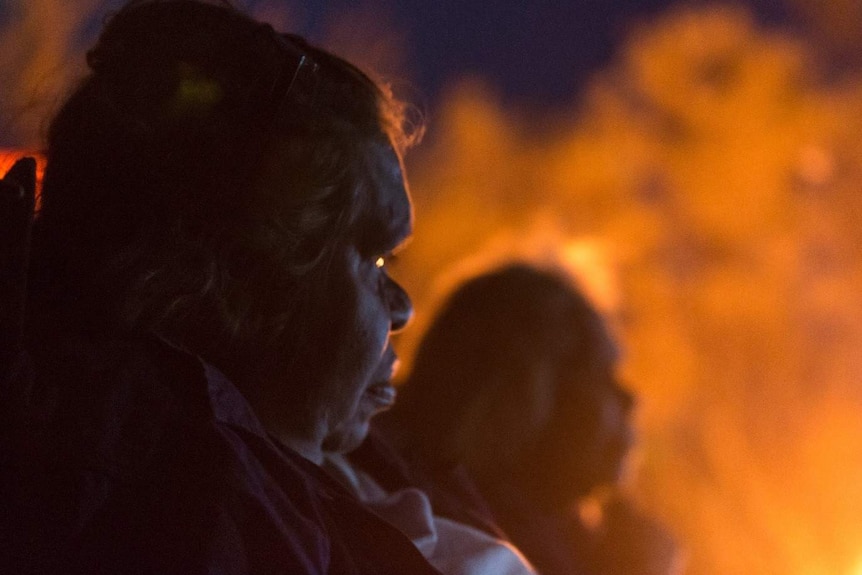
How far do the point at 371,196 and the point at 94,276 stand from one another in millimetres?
263

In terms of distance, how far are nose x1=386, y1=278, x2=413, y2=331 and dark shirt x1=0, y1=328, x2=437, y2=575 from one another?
26 cm

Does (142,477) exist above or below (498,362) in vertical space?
above

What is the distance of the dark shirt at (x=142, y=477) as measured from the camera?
2.09 feet

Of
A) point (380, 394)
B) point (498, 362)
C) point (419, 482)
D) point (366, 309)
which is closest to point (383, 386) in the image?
point (380, 394)

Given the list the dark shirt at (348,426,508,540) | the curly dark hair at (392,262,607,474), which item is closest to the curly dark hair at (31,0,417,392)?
the dark shirt at (348,426,508,540)

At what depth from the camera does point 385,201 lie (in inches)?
37.3

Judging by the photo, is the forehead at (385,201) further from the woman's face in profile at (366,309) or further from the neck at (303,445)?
the neck at (303,445)

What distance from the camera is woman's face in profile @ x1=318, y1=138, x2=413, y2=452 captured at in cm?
91

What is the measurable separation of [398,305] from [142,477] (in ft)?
1.25

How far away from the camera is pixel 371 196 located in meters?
0.94

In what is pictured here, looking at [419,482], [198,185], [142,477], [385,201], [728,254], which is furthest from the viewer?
[728,254]

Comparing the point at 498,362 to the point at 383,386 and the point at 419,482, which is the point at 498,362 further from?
the point at 383,386

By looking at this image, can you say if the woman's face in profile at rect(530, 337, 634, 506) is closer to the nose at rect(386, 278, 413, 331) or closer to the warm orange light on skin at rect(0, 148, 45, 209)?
the nose at rect(386, 278, 413, 331)

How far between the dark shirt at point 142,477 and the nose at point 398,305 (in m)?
0.26
